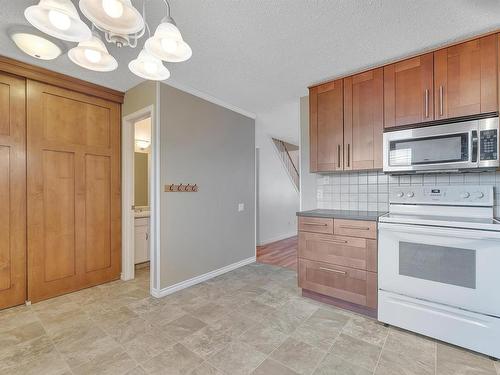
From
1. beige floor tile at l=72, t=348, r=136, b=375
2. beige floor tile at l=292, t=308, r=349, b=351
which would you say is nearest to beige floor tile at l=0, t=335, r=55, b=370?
beige floor tile at l=72, t=348, r=136, b=375

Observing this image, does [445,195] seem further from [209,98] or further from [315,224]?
[209,98]

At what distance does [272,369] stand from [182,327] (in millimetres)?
880

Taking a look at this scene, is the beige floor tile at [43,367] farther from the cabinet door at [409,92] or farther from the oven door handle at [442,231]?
the cabinet door at [409,92]

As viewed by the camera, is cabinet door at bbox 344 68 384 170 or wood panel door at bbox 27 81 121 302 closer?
cabinet door at bbox 344 68 384 170

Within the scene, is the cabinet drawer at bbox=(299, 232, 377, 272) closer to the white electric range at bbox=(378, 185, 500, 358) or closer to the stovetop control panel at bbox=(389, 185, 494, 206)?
the white electric range at bbox=(378, 185, 500, 358)

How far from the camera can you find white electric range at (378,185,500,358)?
1.64 meters

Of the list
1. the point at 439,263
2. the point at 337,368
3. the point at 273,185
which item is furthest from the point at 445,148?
the point at 273,185

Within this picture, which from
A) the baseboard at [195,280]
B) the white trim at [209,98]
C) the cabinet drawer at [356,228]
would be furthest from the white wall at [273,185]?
the cabinet drawer at [356,228]

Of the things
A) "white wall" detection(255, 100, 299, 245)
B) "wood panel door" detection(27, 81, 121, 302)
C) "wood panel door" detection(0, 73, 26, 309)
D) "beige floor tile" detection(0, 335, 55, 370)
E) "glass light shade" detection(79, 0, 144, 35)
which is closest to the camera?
"glass light shade" detection(79, 0, 144, 35)

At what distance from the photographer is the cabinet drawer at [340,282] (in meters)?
2.13

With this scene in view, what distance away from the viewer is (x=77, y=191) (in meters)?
2.77

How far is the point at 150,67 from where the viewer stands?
5.10ft

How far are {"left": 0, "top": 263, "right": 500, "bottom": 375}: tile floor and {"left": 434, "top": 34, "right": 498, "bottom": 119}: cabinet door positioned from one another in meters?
1.90

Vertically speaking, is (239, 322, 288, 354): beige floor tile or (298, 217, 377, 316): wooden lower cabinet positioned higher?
(298, 217, 377, 316): wooden lower cabinet
